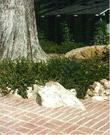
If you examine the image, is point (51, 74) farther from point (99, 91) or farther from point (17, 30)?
point (17, 30)

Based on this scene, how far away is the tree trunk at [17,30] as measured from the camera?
11.9 meters

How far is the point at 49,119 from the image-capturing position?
8219 mm

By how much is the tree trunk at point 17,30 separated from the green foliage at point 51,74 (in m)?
1.20

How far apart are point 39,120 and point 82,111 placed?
115cm

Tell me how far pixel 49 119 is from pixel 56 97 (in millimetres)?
1023

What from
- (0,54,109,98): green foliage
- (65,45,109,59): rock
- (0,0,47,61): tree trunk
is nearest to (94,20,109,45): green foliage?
(65,45,109,59): rock

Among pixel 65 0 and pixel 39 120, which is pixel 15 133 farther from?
pixel 65 0

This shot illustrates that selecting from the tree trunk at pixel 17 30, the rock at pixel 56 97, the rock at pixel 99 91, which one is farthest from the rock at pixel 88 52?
the rock at pixel 56 97

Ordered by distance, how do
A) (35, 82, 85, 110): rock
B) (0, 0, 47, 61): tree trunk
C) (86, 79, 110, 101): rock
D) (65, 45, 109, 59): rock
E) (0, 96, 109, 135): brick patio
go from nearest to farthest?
(0, 96, 109, 135): brick patio < (35, 82, 85, 110): rock < (86, 79, 110, 101): rock < (0, 0, 47, 61): tree trunk < (65, 45, 109, 59): rock

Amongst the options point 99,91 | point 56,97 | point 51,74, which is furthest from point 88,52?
point 56,97

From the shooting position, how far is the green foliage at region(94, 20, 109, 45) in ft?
71.1

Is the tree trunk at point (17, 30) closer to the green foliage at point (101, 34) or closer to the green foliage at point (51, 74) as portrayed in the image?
the green foliage at point (51, 74)

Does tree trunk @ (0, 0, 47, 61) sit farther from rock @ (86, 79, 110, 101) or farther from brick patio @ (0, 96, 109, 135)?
brick patio @ (0, 96, 109, 135)

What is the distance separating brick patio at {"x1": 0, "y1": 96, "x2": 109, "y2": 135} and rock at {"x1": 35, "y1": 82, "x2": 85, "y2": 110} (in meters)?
0.18
